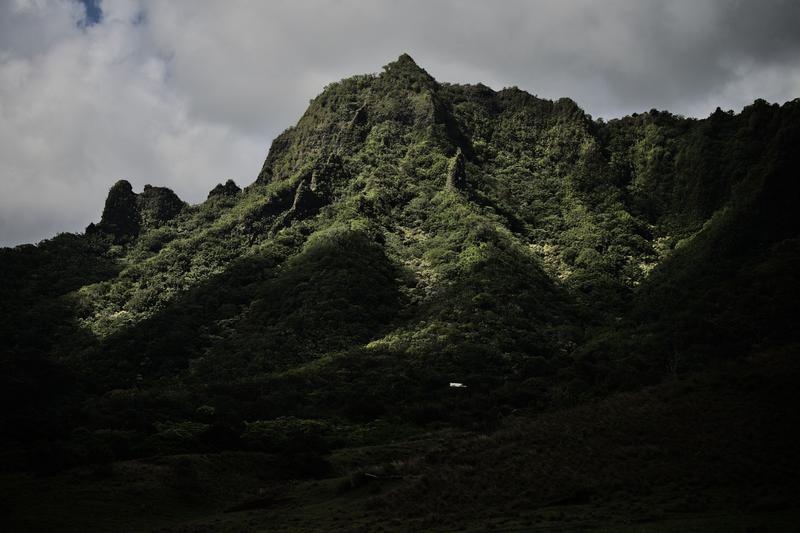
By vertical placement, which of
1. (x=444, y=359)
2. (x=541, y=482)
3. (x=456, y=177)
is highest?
(x=456, y=177)

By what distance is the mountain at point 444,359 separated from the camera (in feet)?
176

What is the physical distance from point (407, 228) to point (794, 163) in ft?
286

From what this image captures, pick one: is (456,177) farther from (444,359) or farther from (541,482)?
(541,482)

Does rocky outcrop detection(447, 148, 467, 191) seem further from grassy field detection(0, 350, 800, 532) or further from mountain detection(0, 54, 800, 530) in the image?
grassy field detection(0, 350, 800, 532)

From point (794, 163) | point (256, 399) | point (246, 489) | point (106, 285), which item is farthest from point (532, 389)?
point (106, 285)

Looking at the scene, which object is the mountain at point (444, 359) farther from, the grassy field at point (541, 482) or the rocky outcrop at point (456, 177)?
the rocky outcrop at point (456, 177)

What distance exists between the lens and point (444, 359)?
393ft

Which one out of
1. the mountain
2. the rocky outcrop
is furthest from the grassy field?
the rocky outcrop

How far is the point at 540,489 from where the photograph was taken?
5078 cm

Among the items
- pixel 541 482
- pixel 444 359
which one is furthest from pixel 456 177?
pixel 541 482

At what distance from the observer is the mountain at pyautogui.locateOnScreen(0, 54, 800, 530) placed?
5362 centimetres

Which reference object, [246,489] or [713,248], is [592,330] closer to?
[713,248]

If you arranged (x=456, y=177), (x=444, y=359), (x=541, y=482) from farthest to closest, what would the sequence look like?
(x=456, y=177), (x=444, y=359), (x=541, y=482)

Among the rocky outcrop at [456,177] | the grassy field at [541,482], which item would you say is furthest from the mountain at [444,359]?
the rocky outcrop at [456,177]
